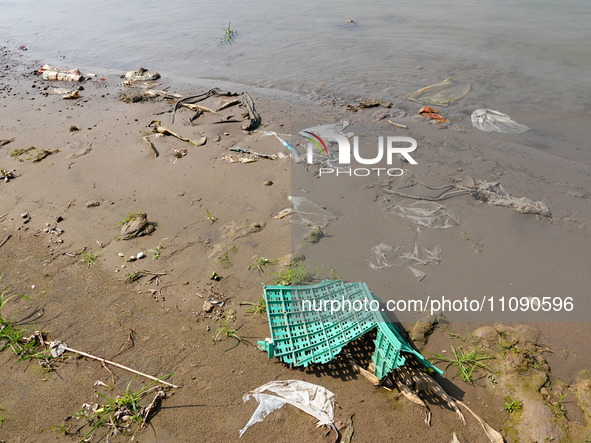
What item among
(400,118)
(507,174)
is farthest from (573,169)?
(400,118)

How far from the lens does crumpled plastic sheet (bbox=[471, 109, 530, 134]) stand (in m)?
6.11

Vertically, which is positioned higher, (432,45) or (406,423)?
(432,45)

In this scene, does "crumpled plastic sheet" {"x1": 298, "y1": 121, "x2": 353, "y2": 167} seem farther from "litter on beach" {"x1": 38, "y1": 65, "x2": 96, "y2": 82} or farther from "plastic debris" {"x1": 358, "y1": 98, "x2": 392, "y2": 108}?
"litter on beach" {"x1": 38, "y1": 65, "x2": 96, "y2": 82}

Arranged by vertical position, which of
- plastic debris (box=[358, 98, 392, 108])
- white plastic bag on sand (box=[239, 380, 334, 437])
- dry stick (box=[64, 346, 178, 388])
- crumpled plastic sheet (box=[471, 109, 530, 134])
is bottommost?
white plastic bag on sand (box=[239, 380, 334, 437])

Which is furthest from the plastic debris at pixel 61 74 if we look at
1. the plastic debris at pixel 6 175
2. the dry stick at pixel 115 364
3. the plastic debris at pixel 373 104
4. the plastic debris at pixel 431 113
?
the dry stick at pixel 115 364

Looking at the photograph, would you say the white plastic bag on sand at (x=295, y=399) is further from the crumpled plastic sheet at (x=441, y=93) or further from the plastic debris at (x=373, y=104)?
the crumpled plastic sheet at (x=441, y=93)

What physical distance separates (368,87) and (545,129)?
3.16 m

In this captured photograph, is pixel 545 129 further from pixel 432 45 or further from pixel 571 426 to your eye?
pixel 571 426

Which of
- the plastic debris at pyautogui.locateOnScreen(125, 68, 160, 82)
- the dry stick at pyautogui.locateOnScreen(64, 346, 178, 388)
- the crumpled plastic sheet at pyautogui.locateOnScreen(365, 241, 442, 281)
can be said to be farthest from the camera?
the plastic debris at pyautogui.locateOnScreen(125, 68, 160, 82)

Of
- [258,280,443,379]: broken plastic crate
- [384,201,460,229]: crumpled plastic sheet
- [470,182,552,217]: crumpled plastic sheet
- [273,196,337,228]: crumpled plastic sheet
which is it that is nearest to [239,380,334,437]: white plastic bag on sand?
[258,280,443,379]: broken plastic crate

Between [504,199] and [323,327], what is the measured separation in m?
2.77

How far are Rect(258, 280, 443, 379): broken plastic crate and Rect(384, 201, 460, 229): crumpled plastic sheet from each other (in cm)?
123

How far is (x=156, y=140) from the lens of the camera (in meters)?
6.05

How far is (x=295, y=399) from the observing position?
2738 millimetres
